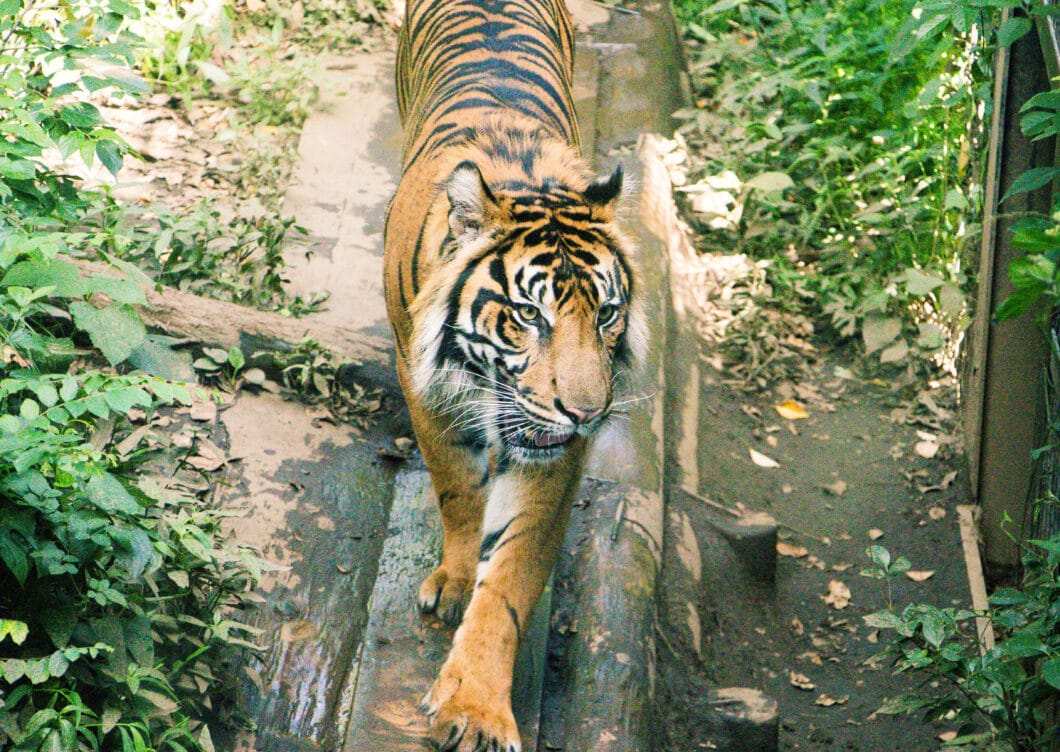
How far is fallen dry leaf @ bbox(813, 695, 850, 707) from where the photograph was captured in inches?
145

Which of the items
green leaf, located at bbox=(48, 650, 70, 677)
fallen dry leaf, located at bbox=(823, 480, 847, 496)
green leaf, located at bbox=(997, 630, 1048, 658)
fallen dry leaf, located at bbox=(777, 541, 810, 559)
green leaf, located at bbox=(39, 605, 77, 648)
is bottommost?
green leaf, located at bbox=(48, 650, 70, 677)

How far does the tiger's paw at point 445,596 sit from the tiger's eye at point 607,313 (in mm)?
815

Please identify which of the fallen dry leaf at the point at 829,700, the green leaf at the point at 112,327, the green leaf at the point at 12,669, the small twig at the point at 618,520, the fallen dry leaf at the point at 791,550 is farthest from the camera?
the fallen dry leaf at the point at 791,550

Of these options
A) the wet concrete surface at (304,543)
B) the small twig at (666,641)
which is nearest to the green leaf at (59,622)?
the wet concrete surface at (304,543)

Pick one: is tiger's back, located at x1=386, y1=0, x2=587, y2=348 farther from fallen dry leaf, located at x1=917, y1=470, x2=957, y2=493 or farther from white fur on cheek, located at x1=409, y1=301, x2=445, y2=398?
fallen dry leaf, located at x1=917, y1=470, x2=957, y2=493

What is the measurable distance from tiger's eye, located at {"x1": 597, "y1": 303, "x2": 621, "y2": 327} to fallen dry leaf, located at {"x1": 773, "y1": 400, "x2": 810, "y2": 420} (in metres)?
2.25

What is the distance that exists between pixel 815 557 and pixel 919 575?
371 mm

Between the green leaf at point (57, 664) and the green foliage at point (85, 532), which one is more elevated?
the green foliage at point (85, 532)

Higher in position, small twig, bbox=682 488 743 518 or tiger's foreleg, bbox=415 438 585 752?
small twig, bbox=682 488 743 518

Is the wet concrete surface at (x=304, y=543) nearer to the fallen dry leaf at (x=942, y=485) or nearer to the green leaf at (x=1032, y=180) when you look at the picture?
the green leaf at (x=1032, y=180)

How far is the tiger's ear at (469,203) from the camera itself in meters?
2.72

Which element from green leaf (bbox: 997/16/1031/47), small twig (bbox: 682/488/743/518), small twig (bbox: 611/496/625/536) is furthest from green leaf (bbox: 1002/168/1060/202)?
small twig (bbox: 682/488/743/518)

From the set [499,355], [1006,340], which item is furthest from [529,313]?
[1006,340]

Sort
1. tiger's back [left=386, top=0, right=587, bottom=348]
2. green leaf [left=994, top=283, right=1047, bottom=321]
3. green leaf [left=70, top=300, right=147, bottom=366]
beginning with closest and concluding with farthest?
green leaf [left=994, top=283, right=1047, bottom=321], green leaf [left=70, top=300, right=147, bottom=366], tiger's back [left=386, top=0, right=587, bottom=348]
